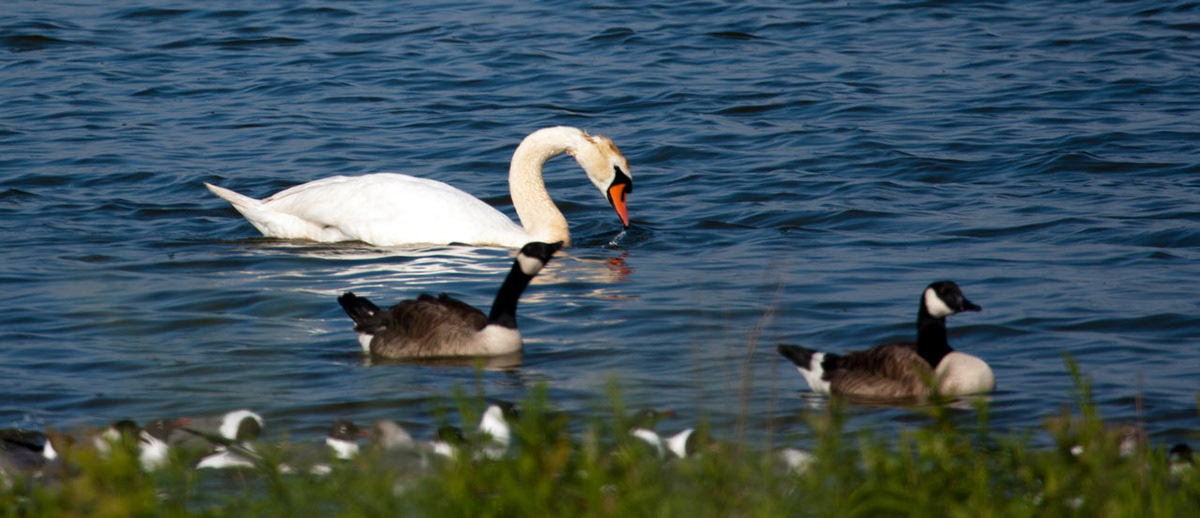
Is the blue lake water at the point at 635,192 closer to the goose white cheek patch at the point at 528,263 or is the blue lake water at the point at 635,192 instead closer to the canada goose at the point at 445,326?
the canada goose at the point at 445,326

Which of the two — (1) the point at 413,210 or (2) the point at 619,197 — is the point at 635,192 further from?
(1) the point at 413,210

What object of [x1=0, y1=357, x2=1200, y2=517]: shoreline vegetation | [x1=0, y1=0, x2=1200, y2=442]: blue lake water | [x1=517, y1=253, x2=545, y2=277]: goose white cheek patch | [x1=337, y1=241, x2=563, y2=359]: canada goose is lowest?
[x1=0, y1=0, x2=1200, y2=442]: blue lake water

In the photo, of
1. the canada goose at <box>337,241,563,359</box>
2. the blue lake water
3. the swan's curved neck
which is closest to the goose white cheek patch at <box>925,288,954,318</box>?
the blue lake water

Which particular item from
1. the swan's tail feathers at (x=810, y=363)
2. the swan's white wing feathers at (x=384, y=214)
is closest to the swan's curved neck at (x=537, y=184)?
the swan's white wing feathers at (x=384, y=214)

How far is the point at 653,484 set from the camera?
4289mm

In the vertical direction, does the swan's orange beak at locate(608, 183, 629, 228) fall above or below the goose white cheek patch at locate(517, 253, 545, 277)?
below

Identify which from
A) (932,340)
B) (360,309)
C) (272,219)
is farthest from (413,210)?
(932,340)

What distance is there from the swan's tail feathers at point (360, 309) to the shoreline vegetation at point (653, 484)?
3.06 m

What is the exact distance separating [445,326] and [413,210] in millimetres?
2696

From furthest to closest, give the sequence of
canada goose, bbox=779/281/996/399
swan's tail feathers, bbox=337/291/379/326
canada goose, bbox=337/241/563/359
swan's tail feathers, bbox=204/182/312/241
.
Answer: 1. swan's tail feathers, bbox=204/182/312/241
2. swan's tail feathers, bbox=337/291/379/326
3. canada goose, bbox=337/241/563/359
4. canada goose, bbox=779/281/996/399

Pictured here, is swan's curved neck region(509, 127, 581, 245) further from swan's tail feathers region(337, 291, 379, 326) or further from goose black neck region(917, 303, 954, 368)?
goose black neck region(917, 303, 954, 368)

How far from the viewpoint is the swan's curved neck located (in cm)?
1083

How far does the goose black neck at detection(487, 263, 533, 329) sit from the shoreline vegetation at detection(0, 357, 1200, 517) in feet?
9.65

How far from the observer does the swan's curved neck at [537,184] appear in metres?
10.8
